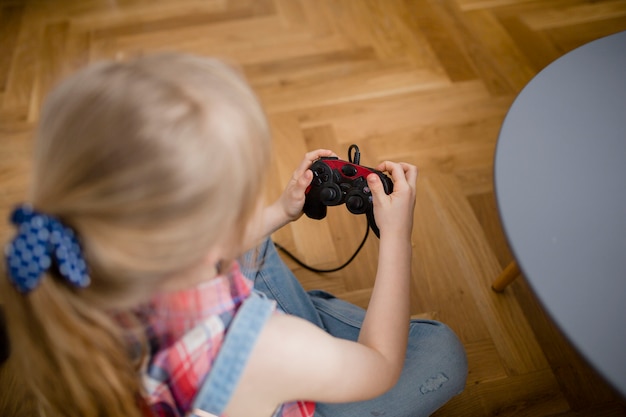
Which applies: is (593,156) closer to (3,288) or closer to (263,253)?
(263,253)

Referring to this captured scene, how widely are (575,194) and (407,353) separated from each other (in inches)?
13.2

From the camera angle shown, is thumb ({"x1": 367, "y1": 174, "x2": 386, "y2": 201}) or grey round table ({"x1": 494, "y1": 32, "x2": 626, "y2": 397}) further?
thumb ({"x1": 367, "y1": 174, "x2": 386, "y2": 201})

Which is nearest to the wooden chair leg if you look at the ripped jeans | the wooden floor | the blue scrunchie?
the wooden floor

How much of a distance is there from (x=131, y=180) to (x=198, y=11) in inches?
58.8

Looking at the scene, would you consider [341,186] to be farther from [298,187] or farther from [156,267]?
[156,267]

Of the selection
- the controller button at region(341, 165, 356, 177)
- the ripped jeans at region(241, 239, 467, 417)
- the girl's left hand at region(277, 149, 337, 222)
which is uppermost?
the controller button at region(341, 165, 356, 177)

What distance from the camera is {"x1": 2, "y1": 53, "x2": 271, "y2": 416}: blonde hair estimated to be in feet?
1.26

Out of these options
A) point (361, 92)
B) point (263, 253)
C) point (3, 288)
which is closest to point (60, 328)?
point (3, 288)

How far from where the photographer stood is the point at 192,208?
41cm

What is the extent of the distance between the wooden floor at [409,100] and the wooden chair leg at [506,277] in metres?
0.02

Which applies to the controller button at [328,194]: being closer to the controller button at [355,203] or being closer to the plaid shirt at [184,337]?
the controller button at [355,203]

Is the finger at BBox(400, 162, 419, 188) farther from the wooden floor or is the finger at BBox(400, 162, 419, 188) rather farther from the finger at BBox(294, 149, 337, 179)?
the wooden floor

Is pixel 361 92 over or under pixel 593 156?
under

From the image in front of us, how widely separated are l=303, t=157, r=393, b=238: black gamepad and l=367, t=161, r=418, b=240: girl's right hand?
25mm
